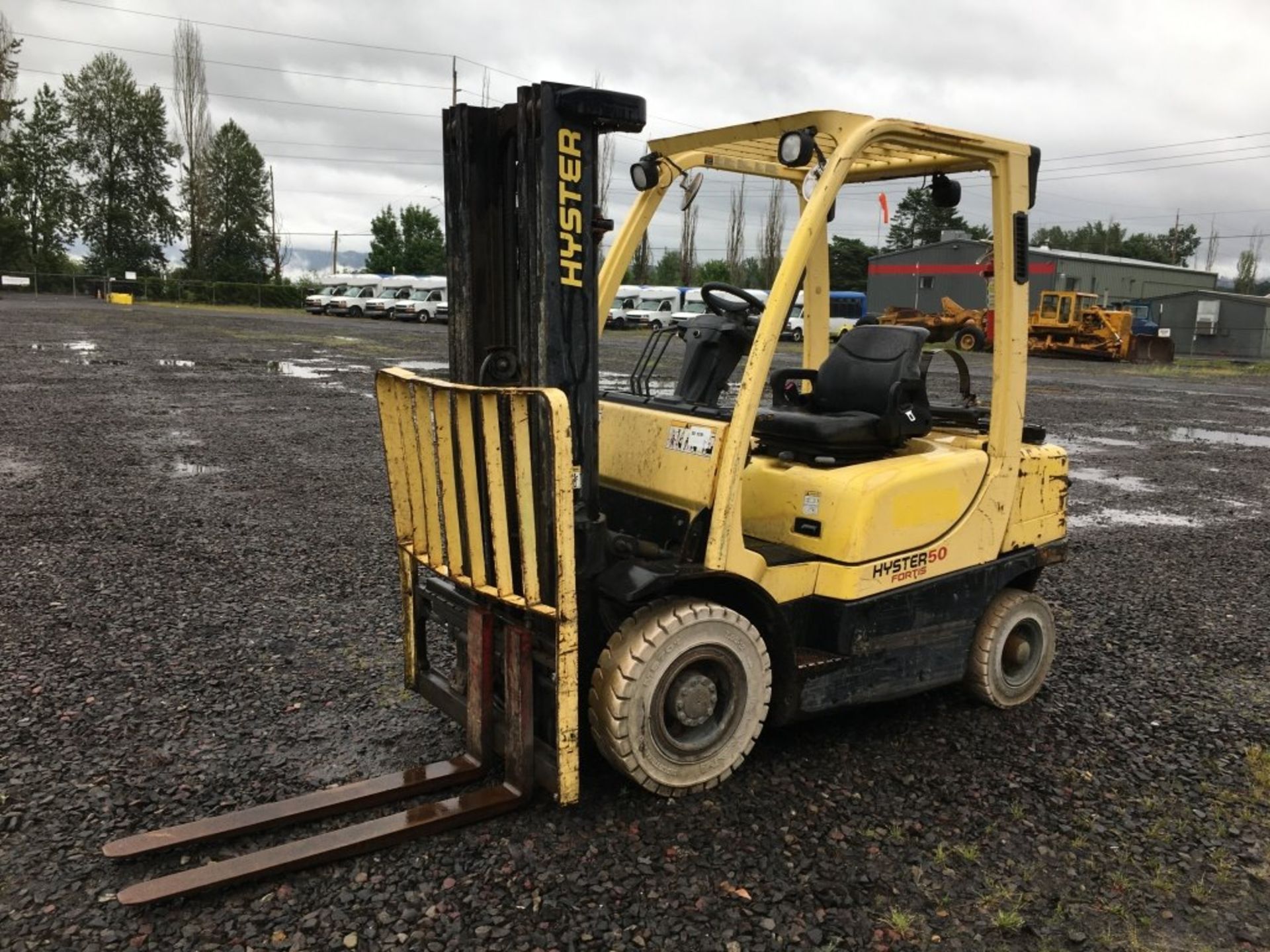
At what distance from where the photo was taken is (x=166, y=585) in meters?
A: 6.36

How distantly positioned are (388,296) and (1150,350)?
123ft

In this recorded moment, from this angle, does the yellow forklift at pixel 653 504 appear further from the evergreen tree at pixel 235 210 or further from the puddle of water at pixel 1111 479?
the evergreen tree at pixel 235 210

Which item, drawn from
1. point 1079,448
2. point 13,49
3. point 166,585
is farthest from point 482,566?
point 13,49

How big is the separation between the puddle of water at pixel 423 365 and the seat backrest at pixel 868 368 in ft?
57.3

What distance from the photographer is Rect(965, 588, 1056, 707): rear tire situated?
15.6ft

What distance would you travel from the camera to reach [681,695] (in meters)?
3.64

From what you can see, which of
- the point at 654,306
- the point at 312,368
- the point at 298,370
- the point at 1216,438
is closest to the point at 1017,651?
the point at 1216,438

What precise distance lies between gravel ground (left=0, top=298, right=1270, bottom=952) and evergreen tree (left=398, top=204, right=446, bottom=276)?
71.5 meters

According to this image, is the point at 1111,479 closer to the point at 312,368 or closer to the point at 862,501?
the point at 862,501

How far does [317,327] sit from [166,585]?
3582 centimetres

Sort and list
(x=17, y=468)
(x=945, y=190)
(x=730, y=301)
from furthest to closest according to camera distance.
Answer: (x=17, y=468)
(x=945, y=190)
(x=730, y=301)

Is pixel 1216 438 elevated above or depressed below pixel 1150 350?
below

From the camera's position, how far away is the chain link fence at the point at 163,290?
2382 inches

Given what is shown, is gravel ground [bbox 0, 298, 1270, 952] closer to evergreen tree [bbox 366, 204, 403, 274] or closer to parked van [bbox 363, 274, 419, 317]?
parked van [bbox 363, 274, 419, 317]
